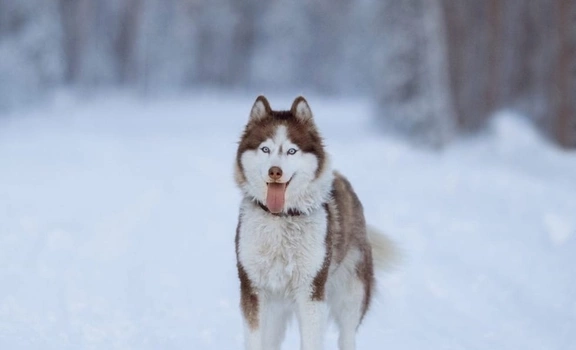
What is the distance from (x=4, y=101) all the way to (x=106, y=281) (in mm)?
24512

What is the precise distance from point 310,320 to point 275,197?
31.2 inches

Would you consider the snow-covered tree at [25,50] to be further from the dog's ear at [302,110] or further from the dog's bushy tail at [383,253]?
the dog's ear at [302,110]

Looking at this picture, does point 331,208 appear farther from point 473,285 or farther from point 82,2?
point 82,2

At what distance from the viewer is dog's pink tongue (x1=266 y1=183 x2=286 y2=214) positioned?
4.98 meters

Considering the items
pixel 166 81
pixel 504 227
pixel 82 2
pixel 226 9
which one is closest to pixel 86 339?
pixel 504 227

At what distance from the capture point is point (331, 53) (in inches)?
2425

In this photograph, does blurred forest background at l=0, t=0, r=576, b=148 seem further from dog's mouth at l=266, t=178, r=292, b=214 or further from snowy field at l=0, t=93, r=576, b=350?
dog's mouth at l=266, t=178, r=292, b=214

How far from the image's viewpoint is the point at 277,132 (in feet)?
16.5

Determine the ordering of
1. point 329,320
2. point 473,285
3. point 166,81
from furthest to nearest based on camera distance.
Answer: point 166,81
point 473,285
point 329,320

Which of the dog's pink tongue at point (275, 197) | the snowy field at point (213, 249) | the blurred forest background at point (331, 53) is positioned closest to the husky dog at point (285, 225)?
the dog's pink tongue at point (275, 197)

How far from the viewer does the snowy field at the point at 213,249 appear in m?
6.55

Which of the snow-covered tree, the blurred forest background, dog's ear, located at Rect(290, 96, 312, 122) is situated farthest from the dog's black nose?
the snow-covered tree

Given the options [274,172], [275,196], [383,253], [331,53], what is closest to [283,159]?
[274,172]

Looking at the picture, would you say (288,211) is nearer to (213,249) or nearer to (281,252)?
(281,252)
